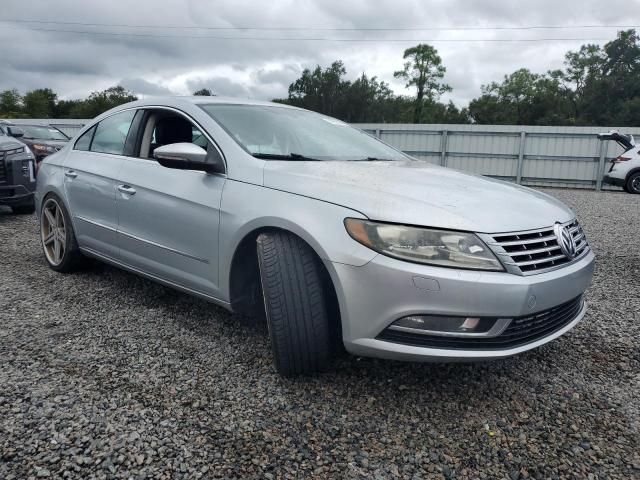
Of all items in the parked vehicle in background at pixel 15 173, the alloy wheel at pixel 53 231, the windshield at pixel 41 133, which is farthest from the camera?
the windshield at pixel 41 133

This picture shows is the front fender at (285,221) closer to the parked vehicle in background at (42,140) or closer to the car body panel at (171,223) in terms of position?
the car body panel at (171,223)

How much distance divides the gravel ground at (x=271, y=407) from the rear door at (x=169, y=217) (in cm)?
40

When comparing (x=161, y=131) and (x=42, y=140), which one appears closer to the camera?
(x=161, y=131)

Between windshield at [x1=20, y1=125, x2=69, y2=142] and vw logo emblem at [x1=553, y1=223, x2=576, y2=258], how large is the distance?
1112 centimetres

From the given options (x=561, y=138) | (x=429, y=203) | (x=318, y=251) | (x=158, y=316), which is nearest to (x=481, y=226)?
(x=429, y=203)

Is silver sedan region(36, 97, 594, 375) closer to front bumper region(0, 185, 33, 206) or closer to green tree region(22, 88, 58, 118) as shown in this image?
front bumper region(0, 185, 33, 206)

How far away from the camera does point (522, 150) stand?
51.4 ft

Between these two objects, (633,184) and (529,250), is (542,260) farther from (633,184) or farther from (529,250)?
(633,184)

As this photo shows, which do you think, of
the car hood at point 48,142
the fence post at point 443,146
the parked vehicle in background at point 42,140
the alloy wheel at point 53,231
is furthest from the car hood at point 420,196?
the fence post at point 443,146

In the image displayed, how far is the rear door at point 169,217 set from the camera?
265 centimetres

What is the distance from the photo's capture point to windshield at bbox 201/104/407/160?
2803 millimetres

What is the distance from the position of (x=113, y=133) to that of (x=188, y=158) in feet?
4.38

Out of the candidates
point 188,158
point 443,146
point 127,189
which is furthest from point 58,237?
point 443,146

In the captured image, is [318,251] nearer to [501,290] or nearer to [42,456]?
[501,290]
